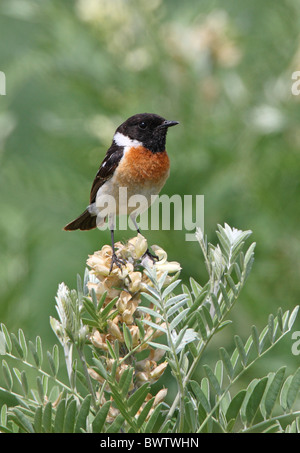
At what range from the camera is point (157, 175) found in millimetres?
2584

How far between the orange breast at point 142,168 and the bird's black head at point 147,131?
0.15 feet

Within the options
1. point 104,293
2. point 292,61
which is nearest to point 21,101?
point 292,61

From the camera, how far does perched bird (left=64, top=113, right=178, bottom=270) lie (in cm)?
258

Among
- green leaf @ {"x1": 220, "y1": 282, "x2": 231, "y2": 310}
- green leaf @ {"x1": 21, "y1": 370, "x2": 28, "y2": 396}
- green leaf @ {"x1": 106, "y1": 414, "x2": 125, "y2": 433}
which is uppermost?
green leaf @ {"x1": 220, "y1": 282, "x2": 231, "y2": 310}

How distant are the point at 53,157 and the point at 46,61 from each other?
58 cm

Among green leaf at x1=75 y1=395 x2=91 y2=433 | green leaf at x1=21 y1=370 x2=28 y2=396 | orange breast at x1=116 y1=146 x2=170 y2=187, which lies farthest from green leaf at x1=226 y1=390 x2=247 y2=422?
orange breast at x1=116 y1=146 x2=170 y2=187

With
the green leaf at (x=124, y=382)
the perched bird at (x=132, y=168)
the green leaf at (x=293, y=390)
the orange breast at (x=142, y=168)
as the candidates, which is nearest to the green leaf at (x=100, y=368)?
the green leaf at (x=124, y=382)

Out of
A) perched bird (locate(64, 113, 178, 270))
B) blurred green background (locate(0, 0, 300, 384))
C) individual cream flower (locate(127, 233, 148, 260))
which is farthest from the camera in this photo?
blurred green background (locate(0, 0, 300, 384))

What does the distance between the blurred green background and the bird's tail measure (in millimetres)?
376

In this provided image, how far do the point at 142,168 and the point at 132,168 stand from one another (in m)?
0.05

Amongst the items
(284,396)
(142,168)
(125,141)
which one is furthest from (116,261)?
(125,141)

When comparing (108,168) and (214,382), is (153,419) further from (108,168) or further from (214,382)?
(108,168)

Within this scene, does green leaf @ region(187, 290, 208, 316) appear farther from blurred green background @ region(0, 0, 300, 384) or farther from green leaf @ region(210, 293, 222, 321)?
blurred green background @ region(0, 0, 300, 384)

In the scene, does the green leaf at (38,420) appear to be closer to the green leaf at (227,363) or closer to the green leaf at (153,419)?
the green leaf at (153,419)
